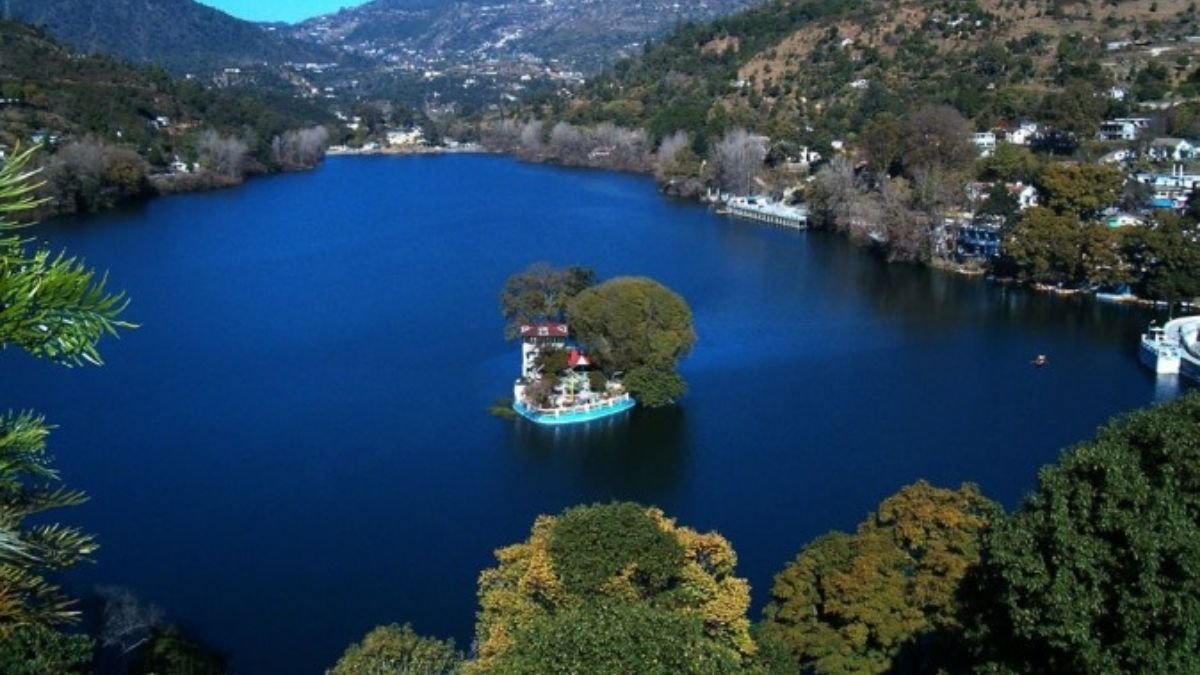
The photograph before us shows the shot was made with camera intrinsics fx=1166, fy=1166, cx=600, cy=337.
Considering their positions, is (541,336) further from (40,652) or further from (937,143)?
(937,143)

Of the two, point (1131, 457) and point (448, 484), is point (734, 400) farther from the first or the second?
point (1131, 457)

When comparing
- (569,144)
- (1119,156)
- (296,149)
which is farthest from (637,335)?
(296,149)

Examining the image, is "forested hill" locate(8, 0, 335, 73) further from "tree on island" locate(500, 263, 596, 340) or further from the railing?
the railing

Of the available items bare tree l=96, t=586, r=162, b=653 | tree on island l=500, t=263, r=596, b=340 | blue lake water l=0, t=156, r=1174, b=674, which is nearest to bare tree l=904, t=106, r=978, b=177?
blue lake water l=0, t=156, r=1174, b=674

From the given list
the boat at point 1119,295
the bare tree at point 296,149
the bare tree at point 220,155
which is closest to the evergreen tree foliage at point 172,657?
the boat at point 1119,295

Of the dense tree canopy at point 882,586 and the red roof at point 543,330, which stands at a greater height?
the dense tree canopy at point 882,586

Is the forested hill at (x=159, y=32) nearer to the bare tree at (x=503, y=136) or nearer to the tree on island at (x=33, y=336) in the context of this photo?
the bare tree at (x=503, y=136)

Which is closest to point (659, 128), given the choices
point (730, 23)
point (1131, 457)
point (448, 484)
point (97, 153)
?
point (730, 23)
